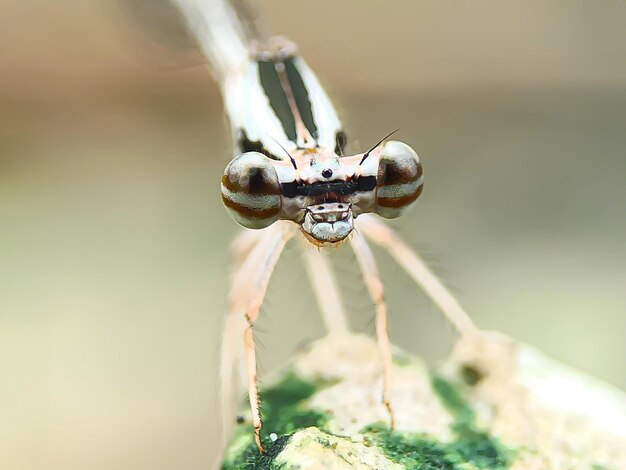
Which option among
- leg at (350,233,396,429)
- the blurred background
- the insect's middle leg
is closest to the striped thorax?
leg at (350,233,396,429)

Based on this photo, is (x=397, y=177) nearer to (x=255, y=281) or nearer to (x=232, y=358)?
(x=255, y=281)

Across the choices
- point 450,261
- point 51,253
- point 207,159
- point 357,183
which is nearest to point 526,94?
point 450,261

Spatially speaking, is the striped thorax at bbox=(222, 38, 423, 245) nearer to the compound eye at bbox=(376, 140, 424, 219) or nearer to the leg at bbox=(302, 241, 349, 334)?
the compound eye at bbox=(376, 140, 424, 219)

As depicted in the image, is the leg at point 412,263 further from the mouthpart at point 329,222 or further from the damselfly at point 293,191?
the mouthpart at point 329,222

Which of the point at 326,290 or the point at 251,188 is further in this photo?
the point at 326,290

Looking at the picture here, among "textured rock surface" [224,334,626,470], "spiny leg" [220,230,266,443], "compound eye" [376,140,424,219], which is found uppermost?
"compound eye" [376,140,424,219]

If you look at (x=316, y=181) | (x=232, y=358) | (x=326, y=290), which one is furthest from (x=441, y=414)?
(x=326, y=290)
